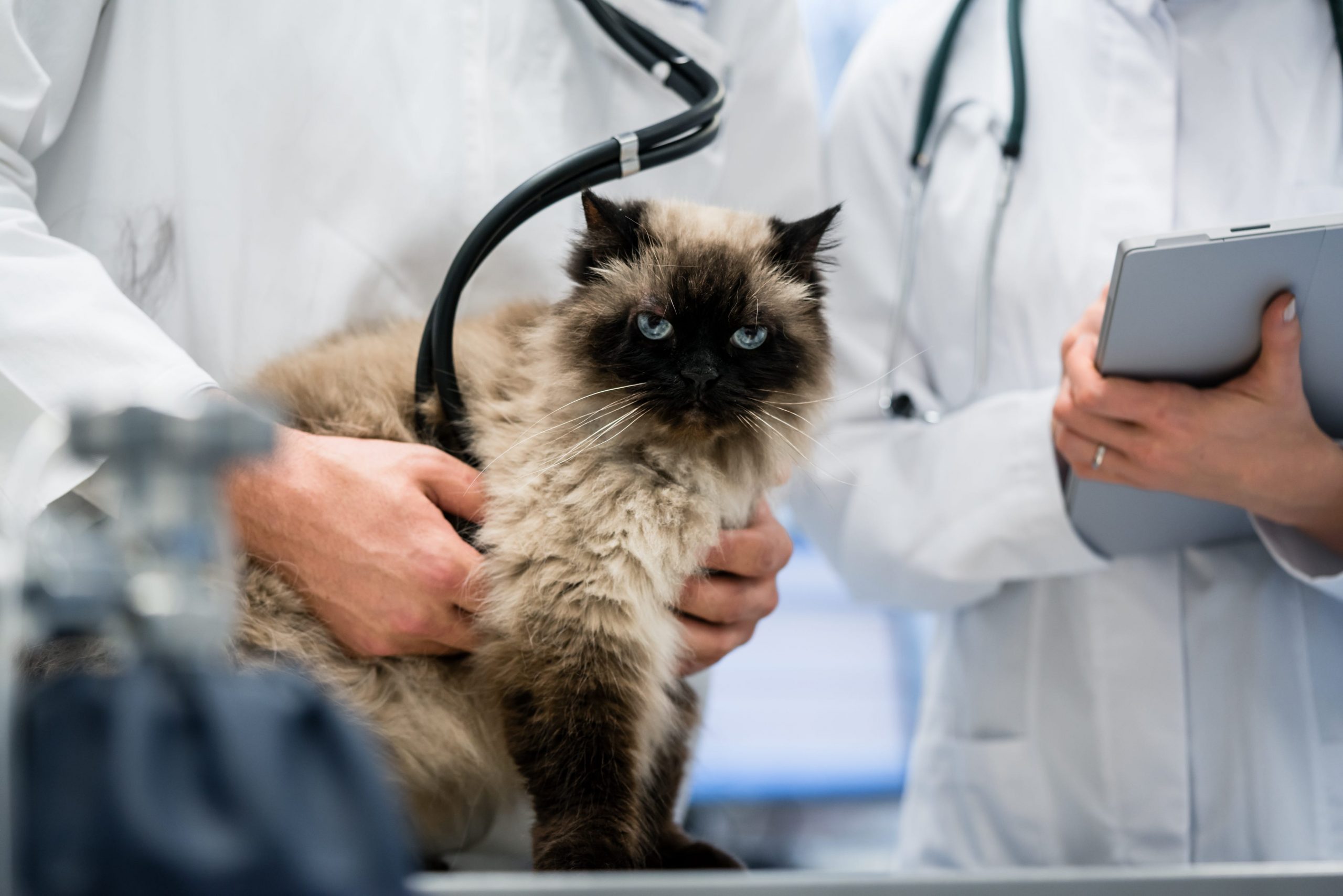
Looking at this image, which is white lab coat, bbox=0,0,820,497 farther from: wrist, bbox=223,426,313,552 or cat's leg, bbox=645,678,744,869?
cat's leg, bbox=645,678,744,869

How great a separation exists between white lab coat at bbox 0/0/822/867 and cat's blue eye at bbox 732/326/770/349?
0.40 metres

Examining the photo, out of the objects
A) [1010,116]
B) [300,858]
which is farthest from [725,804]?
[300,858]

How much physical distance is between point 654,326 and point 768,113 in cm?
69

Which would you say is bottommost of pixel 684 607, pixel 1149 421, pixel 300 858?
pixel 684 607

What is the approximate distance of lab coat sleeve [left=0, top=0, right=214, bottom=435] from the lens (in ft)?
2.77

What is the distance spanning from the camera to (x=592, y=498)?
98cm

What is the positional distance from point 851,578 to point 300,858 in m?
1.38

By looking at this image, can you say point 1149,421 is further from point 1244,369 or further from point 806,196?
point 806,196

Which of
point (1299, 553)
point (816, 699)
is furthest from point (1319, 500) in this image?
point (816, 699)

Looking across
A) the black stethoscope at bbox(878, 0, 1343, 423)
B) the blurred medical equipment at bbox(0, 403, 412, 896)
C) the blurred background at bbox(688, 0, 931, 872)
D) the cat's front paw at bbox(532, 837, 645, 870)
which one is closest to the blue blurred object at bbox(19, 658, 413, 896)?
the blurred medical equipment at bbox(0, 403, 412, 896)

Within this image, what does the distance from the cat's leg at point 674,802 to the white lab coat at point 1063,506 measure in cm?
45

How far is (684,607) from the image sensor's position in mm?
1039

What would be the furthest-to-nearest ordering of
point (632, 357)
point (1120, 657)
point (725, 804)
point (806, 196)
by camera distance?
point (725, 804)
point (806, 196)
point (1120, 657)
point (632, 357)

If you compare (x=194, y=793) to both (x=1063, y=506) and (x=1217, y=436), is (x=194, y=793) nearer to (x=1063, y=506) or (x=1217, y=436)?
(x=1217, y=436)
